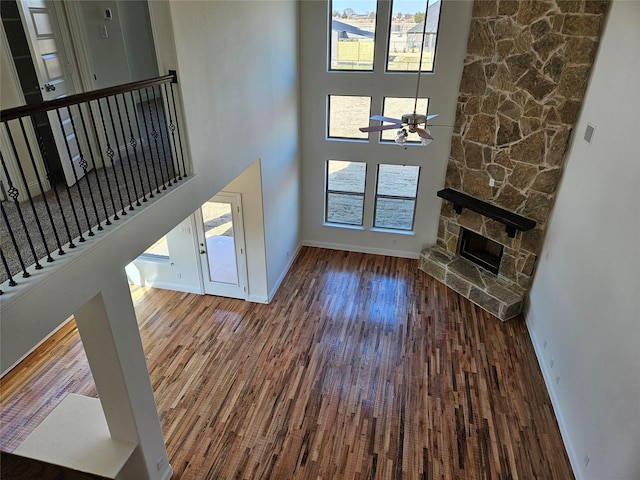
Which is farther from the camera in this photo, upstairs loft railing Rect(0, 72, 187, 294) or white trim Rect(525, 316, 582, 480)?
white trim Rect(525, 316, 582, 480)

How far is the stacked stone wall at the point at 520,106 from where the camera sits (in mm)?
5777

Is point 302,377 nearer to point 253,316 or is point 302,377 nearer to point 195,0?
point 253,316

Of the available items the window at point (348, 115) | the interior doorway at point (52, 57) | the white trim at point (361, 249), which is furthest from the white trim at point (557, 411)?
the interior doorway at point (52, 57)

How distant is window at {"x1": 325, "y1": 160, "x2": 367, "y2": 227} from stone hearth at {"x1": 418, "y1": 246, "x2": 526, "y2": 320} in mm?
1708

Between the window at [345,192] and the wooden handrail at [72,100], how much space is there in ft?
16.6

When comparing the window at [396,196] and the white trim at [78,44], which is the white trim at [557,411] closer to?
the window at [396,196]

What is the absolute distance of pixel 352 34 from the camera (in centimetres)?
750

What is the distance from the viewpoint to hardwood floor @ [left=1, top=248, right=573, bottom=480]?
4.81 m

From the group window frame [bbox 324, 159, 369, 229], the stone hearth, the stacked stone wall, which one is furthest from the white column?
the stacked stone wall

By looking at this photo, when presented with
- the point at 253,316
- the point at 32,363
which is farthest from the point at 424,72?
the point at 32,363

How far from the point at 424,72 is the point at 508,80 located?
1474 mm

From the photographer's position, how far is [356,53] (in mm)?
7629

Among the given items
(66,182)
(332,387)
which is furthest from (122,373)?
(332,387)

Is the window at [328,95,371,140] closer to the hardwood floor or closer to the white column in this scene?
the hardwood floor
